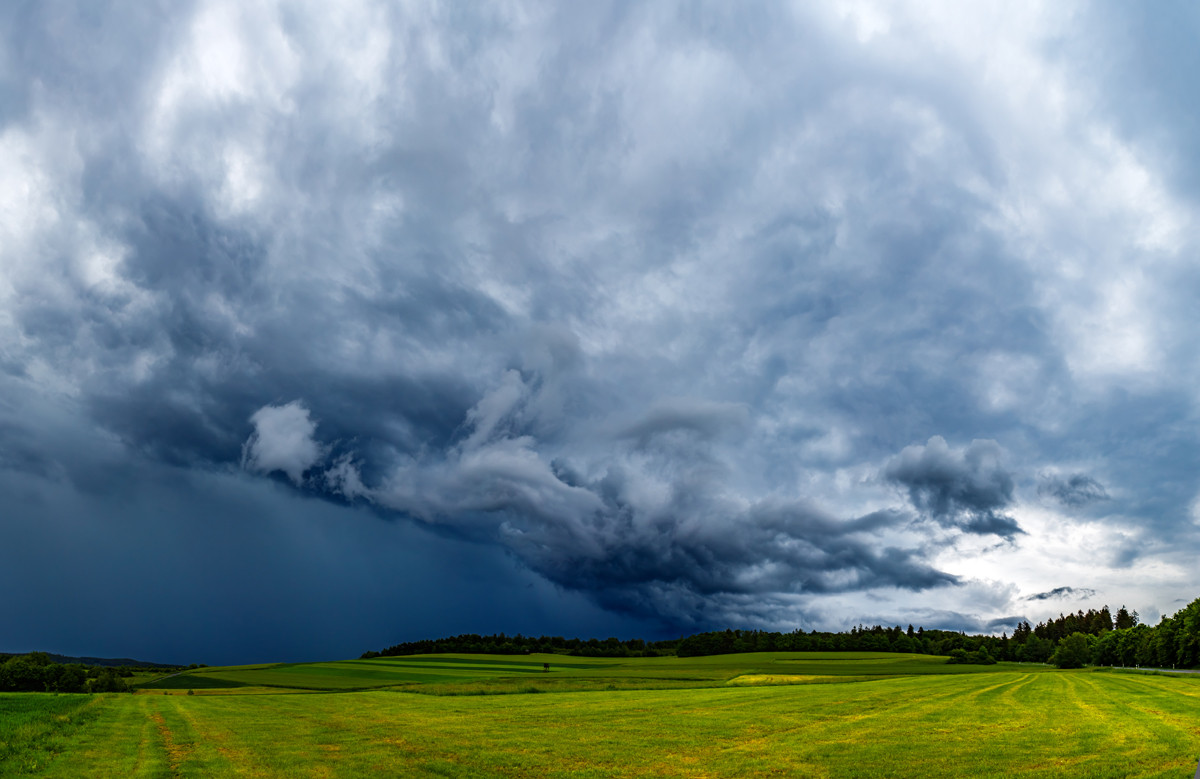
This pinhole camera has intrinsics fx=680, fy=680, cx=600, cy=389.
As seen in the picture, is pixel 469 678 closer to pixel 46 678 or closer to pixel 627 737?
pixel 46 678

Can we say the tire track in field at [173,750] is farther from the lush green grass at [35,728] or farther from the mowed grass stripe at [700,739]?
the lush green grass at [35,728]

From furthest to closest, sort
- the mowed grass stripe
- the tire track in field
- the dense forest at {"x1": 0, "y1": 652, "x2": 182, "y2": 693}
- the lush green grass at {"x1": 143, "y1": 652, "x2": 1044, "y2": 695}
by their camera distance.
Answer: the dense forest at {"x1": 0, "y1": 652, "x2": 182, "y2": 693}
the lush green grass at {"x1": 143, "y1": 652, "x2": 1044, "y2": 695}
the tire track in field
the mowed grass stripe

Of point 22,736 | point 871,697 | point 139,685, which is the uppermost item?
point 22,736

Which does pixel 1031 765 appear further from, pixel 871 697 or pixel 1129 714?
pixel 871 697

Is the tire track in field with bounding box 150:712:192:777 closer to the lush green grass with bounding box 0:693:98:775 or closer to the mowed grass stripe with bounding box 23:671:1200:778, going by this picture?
the mowed grass stripe with bounding box 23:671:1200:778

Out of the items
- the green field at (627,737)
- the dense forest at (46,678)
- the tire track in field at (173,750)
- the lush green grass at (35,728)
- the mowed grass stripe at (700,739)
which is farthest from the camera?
the dense forest at (46,678)

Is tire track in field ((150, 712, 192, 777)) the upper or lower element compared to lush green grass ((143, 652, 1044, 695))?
upper

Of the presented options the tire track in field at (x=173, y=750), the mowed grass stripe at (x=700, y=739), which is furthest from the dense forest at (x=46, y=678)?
the tire track in field at (x=173, y=750)

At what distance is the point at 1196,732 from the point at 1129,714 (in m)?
10.3

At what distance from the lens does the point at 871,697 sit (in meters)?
60.0

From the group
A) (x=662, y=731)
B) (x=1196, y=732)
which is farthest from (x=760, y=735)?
(x=1196, y=732)

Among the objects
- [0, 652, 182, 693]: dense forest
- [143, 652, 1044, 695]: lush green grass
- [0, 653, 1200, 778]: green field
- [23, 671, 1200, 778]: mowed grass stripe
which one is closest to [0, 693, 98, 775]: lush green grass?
[0, 653, 1200, 778]: green field

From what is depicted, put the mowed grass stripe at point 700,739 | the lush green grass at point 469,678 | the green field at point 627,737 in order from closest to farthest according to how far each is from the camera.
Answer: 1. the mowed grass stripe at point 700,739
2. the green field at point 627,737
3. the lush green grass at point 469,678

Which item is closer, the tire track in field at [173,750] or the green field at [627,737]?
the green field at [627,737]
